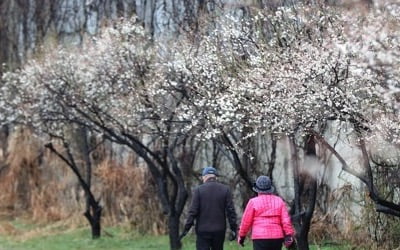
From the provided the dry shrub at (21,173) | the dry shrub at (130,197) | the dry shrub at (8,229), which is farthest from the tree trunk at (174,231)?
the dry shrub at (21,173)

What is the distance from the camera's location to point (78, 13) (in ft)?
81.7

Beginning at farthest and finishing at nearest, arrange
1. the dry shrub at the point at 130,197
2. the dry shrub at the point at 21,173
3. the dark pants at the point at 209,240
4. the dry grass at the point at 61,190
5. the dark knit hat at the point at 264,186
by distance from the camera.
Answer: the dry shrub at the point at 21,173 → the dry grass at the point at 61,190 → the dry shrub at the point at 130,197 → the dark pants at the point at 209,240 → the dark knit hat at the point at 264,186

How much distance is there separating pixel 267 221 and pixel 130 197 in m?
10.5

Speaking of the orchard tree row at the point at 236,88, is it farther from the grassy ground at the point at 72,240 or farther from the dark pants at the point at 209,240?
the dark pants at the point at 209,240

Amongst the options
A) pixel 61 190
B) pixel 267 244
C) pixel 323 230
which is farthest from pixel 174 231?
pixel 61 190

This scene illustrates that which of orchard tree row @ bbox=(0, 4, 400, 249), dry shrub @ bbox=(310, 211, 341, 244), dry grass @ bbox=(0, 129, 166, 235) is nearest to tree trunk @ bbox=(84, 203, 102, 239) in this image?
orchard tree row @ bbox=(0, 4, 400, 249)

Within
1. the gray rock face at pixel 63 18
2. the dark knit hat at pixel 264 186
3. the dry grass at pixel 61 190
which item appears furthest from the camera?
the gray rock face at pixel 63 18

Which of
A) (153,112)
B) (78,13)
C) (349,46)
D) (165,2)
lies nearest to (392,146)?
(349,46)

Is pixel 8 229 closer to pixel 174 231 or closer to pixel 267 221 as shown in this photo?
pixel 174 231

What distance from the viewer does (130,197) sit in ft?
68.7

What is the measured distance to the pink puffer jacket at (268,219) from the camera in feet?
35.1

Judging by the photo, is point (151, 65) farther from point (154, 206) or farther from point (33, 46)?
point (33, 46)

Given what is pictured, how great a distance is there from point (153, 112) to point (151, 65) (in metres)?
0.96

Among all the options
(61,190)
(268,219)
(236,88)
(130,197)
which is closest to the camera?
(268,219)
